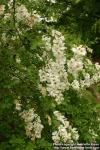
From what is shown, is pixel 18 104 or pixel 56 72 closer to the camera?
pixel 56 72

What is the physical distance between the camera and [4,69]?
5805mm

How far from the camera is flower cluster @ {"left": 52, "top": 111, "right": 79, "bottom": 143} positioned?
5.28 meters

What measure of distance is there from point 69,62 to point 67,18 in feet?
4.40

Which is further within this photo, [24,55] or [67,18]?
[67,18]

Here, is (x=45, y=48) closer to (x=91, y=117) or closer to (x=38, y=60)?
(x=38, y=60)

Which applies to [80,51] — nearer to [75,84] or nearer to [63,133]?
[75,84]

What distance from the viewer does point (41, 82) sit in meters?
5.45

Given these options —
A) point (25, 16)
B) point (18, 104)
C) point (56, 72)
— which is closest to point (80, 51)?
point (56, 72)

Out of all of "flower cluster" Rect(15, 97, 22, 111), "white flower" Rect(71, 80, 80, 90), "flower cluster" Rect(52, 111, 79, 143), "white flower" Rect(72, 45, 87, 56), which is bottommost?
"flower cluster" Rect(52, 111, 79, 143)

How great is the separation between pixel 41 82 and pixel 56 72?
317 millimetres

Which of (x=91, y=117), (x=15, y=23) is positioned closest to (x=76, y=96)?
(x=91, y=117)

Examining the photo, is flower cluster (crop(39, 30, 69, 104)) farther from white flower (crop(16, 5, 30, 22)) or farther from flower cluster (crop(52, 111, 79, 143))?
white flower (crop(16, 5, 30, 22))

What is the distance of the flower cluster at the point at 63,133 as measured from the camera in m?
5.28

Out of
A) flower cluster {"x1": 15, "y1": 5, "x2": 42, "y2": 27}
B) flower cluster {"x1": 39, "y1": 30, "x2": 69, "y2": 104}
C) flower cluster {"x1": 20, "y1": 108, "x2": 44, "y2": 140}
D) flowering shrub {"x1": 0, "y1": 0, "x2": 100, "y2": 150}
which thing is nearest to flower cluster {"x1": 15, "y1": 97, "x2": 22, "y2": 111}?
flowering shrub {"x1": 0, "y1": 0, "x2": 100, "y2": 150}
